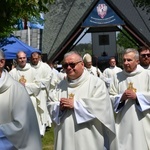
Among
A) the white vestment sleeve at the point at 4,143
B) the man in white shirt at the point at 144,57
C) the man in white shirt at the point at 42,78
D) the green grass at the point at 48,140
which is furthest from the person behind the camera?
the man in white shirt at the point at 42,78

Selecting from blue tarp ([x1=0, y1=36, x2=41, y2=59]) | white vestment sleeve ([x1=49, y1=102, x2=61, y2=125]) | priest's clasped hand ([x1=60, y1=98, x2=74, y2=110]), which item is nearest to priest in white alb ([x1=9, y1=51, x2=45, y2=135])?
white vestment sleeve ([x1=49, y1=102, x2=61, y2=125])

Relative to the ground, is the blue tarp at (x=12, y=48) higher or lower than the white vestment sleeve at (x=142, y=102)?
higher

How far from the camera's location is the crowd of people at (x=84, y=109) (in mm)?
4598

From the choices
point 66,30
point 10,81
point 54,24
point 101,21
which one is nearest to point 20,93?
point 10,81

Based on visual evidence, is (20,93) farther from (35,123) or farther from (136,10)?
(136,10)

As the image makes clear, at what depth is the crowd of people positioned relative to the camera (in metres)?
4.60

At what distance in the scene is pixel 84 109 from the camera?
621 centimetres

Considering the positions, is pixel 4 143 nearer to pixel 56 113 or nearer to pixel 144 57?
pixel 56 113

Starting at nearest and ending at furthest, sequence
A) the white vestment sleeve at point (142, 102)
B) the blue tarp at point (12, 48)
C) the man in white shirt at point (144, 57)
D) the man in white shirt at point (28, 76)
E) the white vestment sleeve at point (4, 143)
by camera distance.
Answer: the white vestment sleeve at point (4, 143)
the white vestment sleeve at point (142, 102)
the man in white shirt at point (144, 57)
the man in white shirt at point (28, 76)
the blue tarp at point (12, 48)

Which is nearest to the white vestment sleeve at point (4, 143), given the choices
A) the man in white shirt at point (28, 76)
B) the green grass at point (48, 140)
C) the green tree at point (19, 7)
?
the green tree at point (19, 7)

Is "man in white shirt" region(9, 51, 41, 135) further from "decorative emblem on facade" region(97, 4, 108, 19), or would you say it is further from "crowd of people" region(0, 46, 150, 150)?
"decorative emblem on facade" region(97, 4, 108, 19)

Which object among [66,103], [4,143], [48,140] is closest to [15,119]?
[4,143]

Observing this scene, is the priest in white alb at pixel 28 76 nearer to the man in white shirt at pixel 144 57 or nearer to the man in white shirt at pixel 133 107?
the man in white shirt at pixel 144 57

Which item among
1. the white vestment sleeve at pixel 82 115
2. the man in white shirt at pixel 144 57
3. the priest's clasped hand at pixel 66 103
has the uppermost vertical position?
the man in white shirt at pixel 144 57
